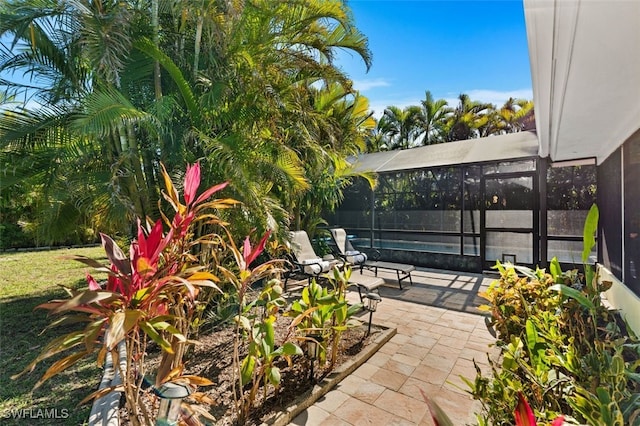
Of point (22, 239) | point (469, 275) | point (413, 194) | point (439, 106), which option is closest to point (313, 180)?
point (413, 194)

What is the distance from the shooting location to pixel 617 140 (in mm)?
4707

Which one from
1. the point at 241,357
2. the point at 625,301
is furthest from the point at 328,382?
the point at 625,301

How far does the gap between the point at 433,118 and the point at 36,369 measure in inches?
732

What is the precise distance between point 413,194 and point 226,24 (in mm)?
6487

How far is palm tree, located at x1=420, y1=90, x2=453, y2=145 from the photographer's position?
17000 mm

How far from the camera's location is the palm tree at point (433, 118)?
1700 centimetres

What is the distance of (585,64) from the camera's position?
2252 mm

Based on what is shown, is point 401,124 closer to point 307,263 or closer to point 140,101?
point 307,263

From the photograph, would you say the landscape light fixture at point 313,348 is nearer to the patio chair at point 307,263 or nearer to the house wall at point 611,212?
the patio chair at point 307,263

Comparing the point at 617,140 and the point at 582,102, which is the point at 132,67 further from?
the point at 617,140

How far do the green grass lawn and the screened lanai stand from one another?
716 centimetres

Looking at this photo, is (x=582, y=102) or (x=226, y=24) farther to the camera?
(x=226, y=24)

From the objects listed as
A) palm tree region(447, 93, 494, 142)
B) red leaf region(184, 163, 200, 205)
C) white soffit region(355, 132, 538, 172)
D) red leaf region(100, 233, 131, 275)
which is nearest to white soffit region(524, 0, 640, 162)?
red leaf region(184, 163, 200, 205)

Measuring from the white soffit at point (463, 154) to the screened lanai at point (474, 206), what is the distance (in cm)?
2
